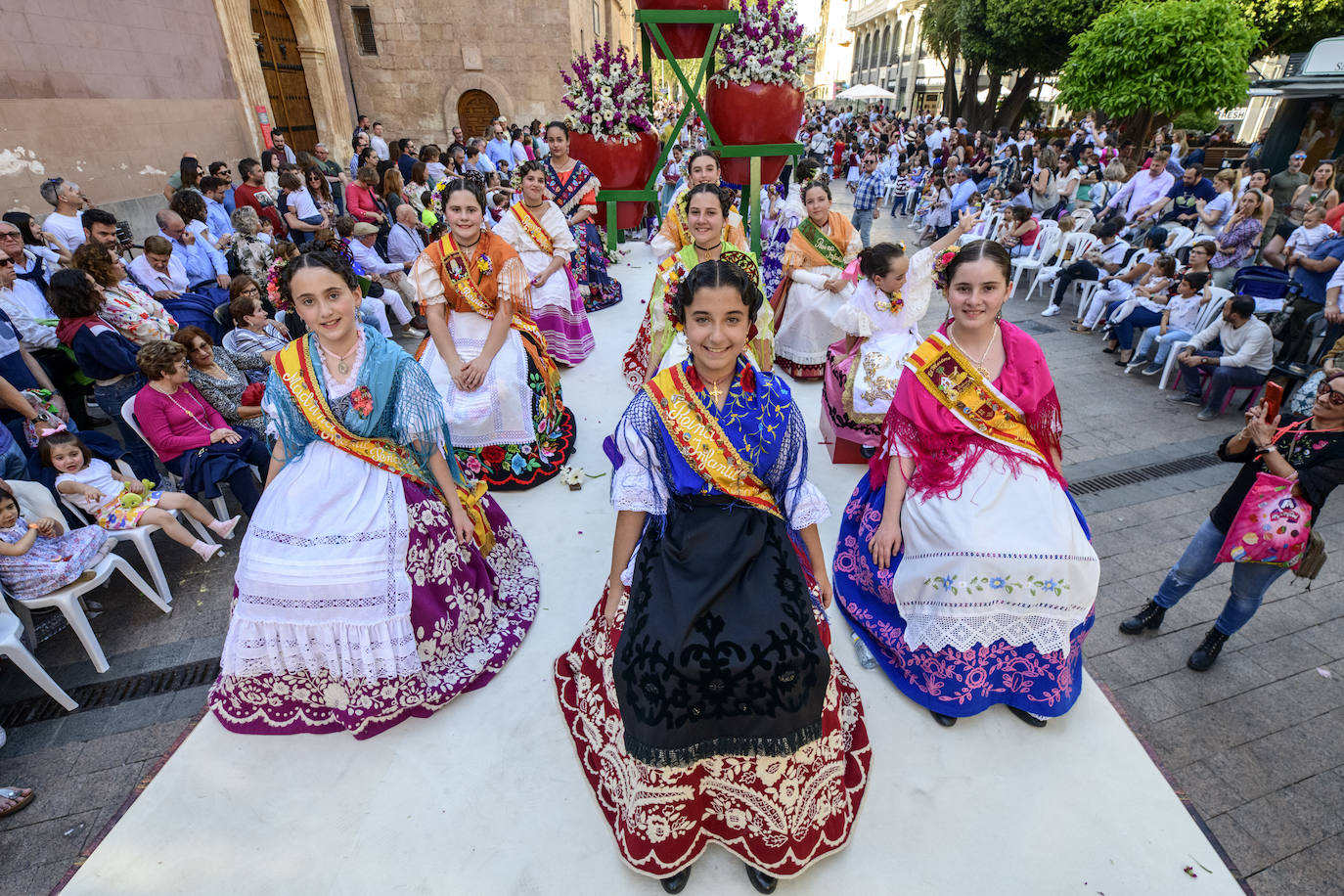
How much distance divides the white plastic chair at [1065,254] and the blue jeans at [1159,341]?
2.37 meters

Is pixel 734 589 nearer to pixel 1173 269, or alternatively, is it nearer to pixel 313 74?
pixel 1173 269

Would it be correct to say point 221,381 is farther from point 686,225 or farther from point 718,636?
point 718,636

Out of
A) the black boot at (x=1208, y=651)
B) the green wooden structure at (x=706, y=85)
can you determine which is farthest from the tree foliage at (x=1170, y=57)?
the black boot at (x=1208, y=651)

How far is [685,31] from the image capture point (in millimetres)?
A: 6969

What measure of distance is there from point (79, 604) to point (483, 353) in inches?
98.0

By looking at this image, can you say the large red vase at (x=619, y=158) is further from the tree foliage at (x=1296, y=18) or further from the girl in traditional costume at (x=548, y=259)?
the tree foliage at (x=1296, y=18)

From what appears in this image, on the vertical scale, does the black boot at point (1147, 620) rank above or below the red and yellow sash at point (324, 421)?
below

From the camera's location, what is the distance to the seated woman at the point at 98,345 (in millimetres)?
4355

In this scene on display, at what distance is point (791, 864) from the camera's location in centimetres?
211

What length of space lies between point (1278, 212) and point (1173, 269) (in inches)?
152

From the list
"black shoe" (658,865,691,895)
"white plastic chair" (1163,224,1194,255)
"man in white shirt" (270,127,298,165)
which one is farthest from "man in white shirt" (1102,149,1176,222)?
"man in white shirt" (270,127,298,165)

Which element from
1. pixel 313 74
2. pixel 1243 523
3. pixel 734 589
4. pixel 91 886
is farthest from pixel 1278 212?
pixel 313 74

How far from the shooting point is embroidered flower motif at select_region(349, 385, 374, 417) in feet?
8.97

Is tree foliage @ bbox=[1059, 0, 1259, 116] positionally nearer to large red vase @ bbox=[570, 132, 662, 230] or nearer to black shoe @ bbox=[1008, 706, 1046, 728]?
large red vase @ bbox=[570, 132, 662, 230]
